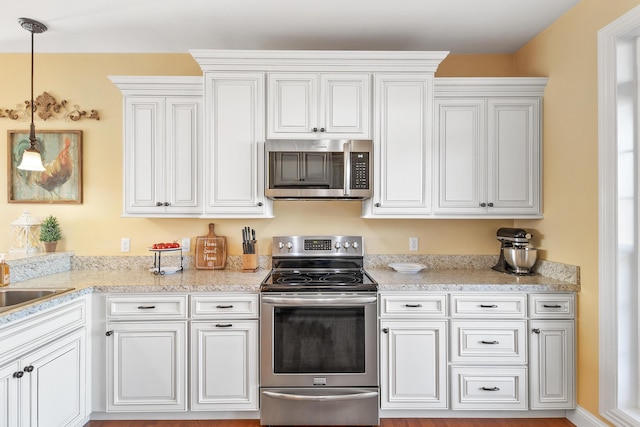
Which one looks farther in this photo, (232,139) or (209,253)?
(209,253)

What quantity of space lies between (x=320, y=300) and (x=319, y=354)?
34 cm

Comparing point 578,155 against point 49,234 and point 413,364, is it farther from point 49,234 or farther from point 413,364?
point 49,234

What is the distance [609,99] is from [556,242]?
0.95 metres

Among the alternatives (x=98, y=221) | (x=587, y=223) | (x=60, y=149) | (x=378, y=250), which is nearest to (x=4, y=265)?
(x=98, y=221)

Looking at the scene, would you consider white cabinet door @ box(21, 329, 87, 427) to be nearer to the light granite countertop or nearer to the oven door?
the light granite countertop

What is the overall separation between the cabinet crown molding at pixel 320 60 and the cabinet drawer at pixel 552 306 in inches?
66.1

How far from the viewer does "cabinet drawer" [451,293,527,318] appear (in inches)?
92.5

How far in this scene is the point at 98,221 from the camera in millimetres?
2996

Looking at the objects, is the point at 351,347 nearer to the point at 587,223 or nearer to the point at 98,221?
the point at 587,223

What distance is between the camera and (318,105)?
2602mm

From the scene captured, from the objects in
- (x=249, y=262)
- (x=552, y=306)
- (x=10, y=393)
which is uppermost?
(x=249, y=262)

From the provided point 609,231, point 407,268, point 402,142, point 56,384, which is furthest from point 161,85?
point 609,231

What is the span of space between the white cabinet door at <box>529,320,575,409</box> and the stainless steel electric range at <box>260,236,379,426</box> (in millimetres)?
1008

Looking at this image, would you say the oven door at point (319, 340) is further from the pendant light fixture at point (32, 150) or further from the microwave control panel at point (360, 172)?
the pendant light fixture at point (32, 150)
